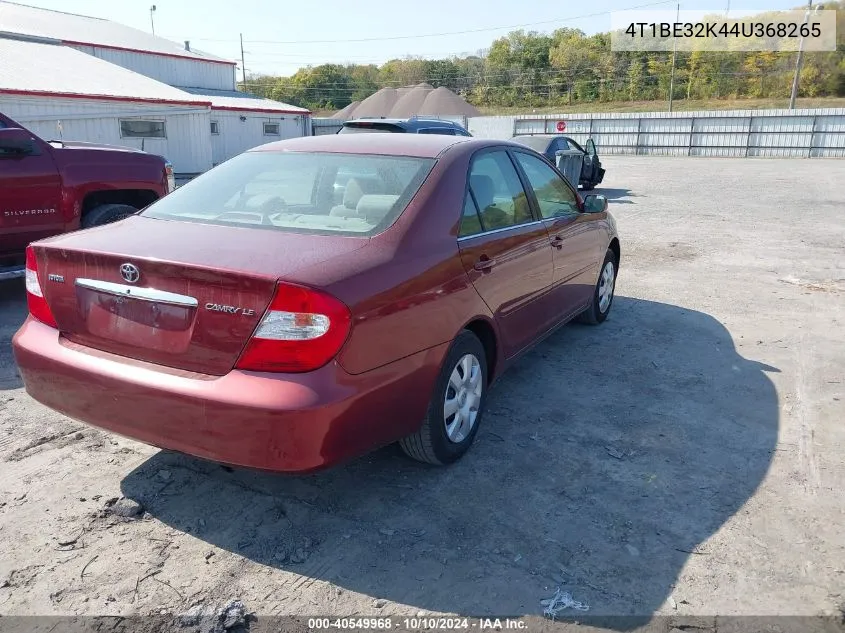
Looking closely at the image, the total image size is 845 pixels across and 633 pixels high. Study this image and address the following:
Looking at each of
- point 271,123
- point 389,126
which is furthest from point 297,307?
point 271,123

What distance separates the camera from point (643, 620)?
2.45 m

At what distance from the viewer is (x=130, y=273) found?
9.02 ft

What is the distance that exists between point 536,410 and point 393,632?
6.92 feet

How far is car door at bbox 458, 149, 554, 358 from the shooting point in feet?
11.8

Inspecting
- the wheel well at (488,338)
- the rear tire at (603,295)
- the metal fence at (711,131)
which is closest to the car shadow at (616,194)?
the rear tire at (603,295)

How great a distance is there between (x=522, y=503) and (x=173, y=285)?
1.86 metres

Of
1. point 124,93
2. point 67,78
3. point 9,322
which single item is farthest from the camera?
point 124,93

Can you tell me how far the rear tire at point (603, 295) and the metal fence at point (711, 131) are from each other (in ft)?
80.8

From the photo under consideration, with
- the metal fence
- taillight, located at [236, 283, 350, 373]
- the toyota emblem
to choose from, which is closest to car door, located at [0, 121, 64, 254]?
the toyota emblem

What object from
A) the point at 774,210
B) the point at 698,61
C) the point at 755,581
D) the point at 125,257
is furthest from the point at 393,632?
A: the point at 698,61

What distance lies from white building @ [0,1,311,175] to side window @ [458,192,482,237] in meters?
15.0

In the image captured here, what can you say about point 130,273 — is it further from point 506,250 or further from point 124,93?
point 124,93

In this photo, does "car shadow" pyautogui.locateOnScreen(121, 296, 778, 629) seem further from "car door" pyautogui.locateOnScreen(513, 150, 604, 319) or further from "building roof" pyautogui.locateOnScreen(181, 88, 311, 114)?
"building roof" pyautogui.locateOnScreen(181, 88, 311, 114)

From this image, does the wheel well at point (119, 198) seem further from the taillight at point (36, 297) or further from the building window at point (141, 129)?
the building window at point (141, 129)
